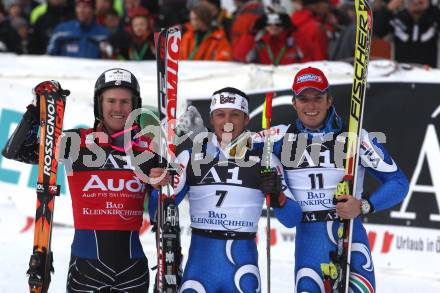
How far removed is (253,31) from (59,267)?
148 inches

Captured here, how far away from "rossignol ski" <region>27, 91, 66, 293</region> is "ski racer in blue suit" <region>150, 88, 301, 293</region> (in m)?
0.70

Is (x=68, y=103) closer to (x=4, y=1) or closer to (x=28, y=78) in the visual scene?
(x=28, y=78)

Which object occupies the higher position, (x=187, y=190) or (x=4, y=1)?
(x=4, y=1)

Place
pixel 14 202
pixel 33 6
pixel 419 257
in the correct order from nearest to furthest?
pixel 419 257 → pixel 14 202 → pixel 33 6

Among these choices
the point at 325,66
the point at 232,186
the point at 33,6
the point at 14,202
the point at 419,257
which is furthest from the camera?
the point at 33,6

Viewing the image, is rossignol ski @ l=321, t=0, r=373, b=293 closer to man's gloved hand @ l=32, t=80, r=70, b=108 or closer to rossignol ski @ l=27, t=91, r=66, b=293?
rossignol ski @ l=27, t=91, r=66, b=293

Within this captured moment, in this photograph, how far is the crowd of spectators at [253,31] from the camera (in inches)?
444

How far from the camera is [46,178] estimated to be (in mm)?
6414

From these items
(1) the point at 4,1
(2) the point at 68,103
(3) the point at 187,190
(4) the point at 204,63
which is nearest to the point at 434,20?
(4) the point at 204,63

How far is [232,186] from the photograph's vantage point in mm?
6211

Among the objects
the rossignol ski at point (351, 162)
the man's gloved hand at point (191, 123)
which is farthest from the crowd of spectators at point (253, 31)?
the rossignol ski at point (351, 162)

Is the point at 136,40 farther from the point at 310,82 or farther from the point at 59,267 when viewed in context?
the point at 310,82

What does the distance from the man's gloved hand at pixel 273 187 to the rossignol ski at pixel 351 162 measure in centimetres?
40

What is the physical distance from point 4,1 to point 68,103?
733 centimetres
